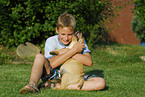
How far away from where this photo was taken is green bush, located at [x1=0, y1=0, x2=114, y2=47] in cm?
719

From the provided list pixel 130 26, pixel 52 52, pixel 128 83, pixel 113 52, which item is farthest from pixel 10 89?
pixel 130 26

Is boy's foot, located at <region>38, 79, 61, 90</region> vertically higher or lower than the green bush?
lower

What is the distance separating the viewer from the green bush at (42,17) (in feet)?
23.6

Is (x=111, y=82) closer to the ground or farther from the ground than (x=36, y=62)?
closer to the ground

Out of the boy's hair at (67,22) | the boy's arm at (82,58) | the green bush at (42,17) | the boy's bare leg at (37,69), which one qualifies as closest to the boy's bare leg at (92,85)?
the boy's arm at (82,58)

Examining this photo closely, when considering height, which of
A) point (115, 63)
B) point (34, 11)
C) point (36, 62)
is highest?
point (34, 11)


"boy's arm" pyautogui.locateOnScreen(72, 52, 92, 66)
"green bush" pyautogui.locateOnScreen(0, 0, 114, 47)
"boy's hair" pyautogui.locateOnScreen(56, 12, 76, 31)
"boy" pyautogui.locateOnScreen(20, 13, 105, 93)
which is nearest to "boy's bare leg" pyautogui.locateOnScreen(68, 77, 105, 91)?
"boy" pyautogui.locateOnScreen(20, 13, 105, 93)

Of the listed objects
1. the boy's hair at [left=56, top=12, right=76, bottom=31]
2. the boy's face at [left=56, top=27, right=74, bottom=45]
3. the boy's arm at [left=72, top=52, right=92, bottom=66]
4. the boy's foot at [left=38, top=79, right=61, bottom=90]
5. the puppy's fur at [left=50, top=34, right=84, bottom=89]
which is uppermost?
the boy's hair at [left=56, top=12, right=76, bottom=31]

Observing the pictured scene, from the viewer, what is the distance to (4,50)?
760cm

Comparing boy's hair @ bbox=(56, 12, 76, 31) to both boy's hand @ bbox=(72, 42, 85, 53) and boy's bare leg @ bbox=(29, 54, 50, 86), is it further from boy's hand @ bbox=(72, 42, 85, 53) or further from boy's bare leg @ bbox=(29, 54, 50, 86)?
boy's bare leg @ bbox=(29, 54, 50, 86)

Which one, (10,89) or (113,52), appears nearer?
(10,89)

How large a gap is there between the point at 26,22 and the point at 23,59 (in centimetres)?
145

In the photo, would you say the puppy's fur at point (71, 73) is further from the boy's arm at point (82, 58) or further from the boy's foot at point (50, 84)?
the boy's foot at point (50, 84)

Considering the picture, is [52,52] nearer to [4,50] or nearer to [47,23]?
[47,23]
